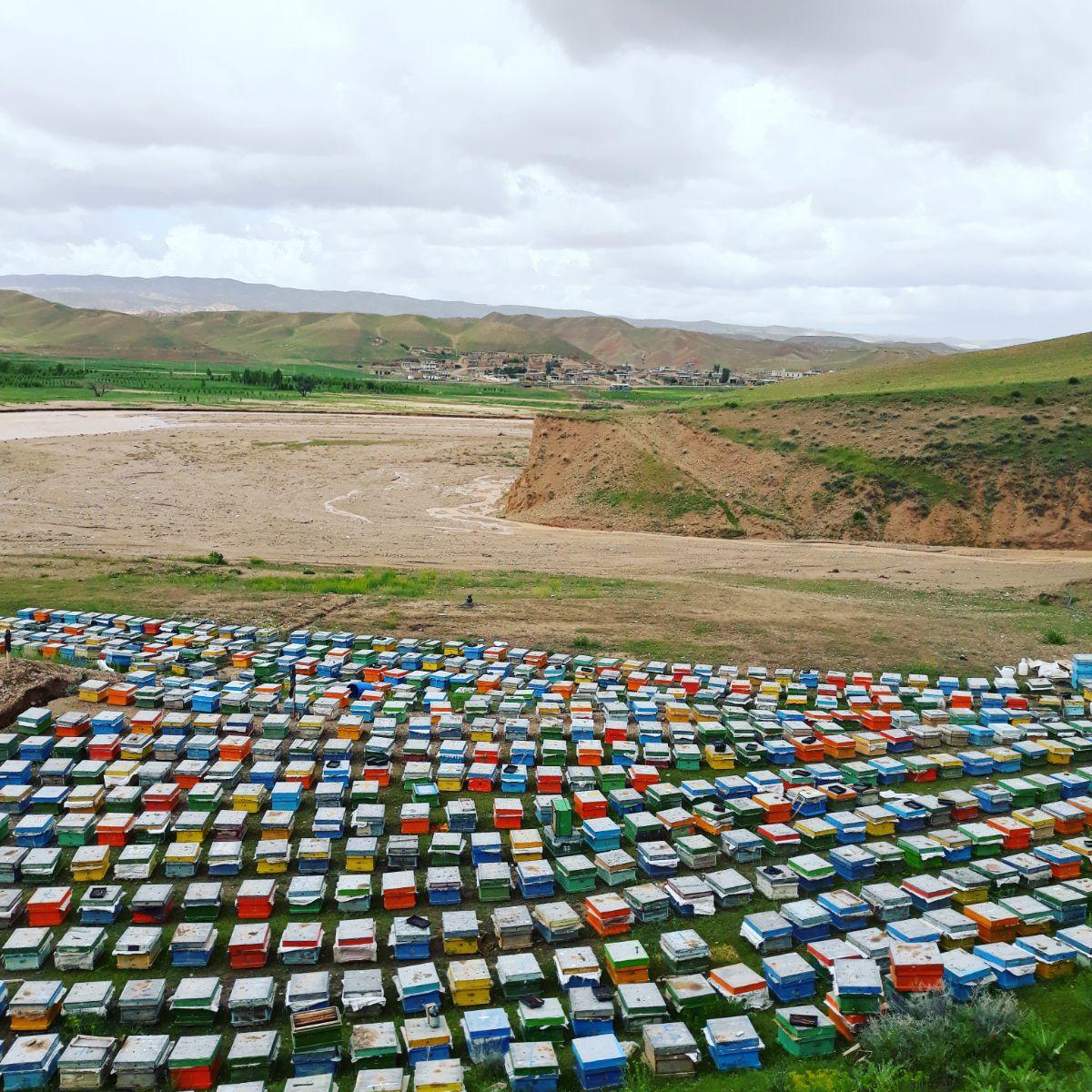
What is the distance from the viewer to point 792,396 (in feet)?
213

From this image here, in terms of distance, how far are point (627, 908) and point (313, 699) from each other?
9894 mm

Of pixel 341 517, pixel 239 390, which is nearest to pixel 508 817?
pixel 341 517

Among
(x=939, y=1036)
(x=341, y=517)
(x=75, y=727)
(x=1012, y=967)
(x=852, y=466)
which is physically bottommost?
A: (x=341, y=517)

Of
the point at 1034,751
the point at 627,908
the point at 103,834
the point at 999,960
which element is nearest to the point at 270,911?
the point at 103,834

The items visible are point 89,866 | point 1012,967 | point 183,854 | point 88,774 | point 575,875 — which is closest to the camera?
point 1012,967

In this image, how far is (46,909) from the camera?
12047mm

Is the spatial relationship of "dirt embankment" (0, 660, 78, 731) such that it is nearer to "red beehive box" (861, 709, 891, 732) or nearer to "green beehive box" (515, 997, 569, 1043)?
"green beehive box" (515, 997, 569, 1043)

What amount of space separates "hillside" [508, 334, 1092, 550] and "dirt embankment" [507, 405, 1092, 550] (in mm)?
90

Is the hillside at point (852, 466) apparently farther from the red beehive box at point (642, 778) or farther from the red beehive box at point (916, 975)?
the red beehive box at point (916, 975)

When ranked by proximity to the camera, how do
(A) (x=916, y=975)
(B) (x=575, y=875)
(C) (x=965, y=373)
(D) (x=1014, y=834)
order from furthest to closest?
(C) (x=965, y=373) → (D) (x=1014, y=834) → (B) (x=575, y=875) → (A) (x=916, y=975)

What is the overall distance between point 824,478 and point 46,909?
158 ft

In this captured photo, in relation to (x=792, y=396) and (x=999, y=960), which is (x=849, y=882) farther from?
(x=792, y=396)

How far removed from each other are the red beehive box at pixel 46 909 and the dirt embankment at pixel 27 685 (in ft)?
24.7

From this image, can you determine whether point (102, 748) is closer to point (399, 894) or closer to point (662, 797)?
point (399, 894)
